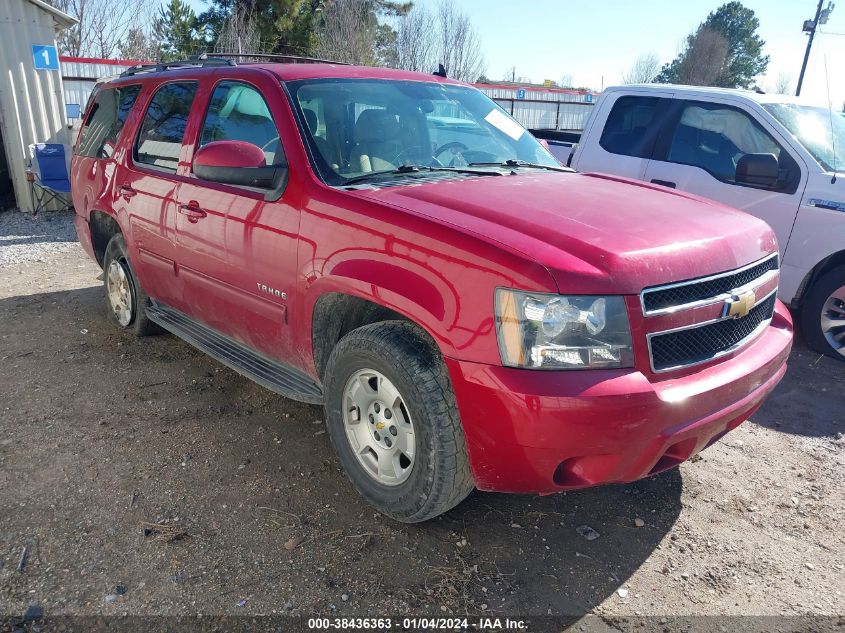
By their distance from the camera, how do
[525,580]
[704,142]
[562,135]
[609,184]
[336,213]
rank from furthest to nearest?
[562,135]
[704,142]
[609,184]
[336,213]
[525,580]

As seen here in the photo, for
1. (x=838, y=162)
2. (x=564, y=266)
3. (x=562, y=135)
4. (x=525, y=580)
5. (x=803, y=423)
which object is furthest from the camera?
(x=562, y=135)

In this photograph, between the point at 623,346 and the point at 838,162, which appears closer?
the point at 623,346

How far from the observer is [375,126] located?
3486mm

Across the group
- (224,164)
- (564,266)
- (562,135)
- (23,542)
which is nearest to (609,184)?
(564,266)

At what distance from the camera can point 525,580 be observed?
2.62 meters

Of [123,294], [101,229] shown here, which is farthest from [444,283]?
[101,229]

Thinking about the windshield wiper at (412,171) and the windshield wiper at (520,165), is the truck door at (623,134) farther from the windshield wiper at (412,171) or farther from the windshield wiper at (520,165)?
the windshield wiper at (412,171)

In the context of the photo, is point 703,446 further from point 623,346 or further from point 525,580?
point 525,580

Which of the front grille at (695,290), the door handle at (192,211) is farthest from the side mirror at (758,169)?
the door handle at (192,211)

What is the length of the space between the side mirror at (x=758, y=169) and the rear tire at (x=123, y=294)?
179 inches

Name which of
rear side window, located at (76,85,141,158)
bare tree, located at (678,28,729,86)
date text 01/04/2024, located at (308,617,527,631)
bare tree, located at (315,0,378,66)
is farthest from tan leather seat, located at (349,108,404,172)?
bare tree, located at (678,28,729,86)

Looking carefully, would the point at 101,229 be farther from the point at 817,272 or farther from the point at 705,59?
the point at 705,59

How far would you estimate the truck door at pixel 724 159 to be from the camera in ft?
16.9

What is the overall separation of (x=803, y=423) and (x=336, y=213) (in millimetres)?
3203
